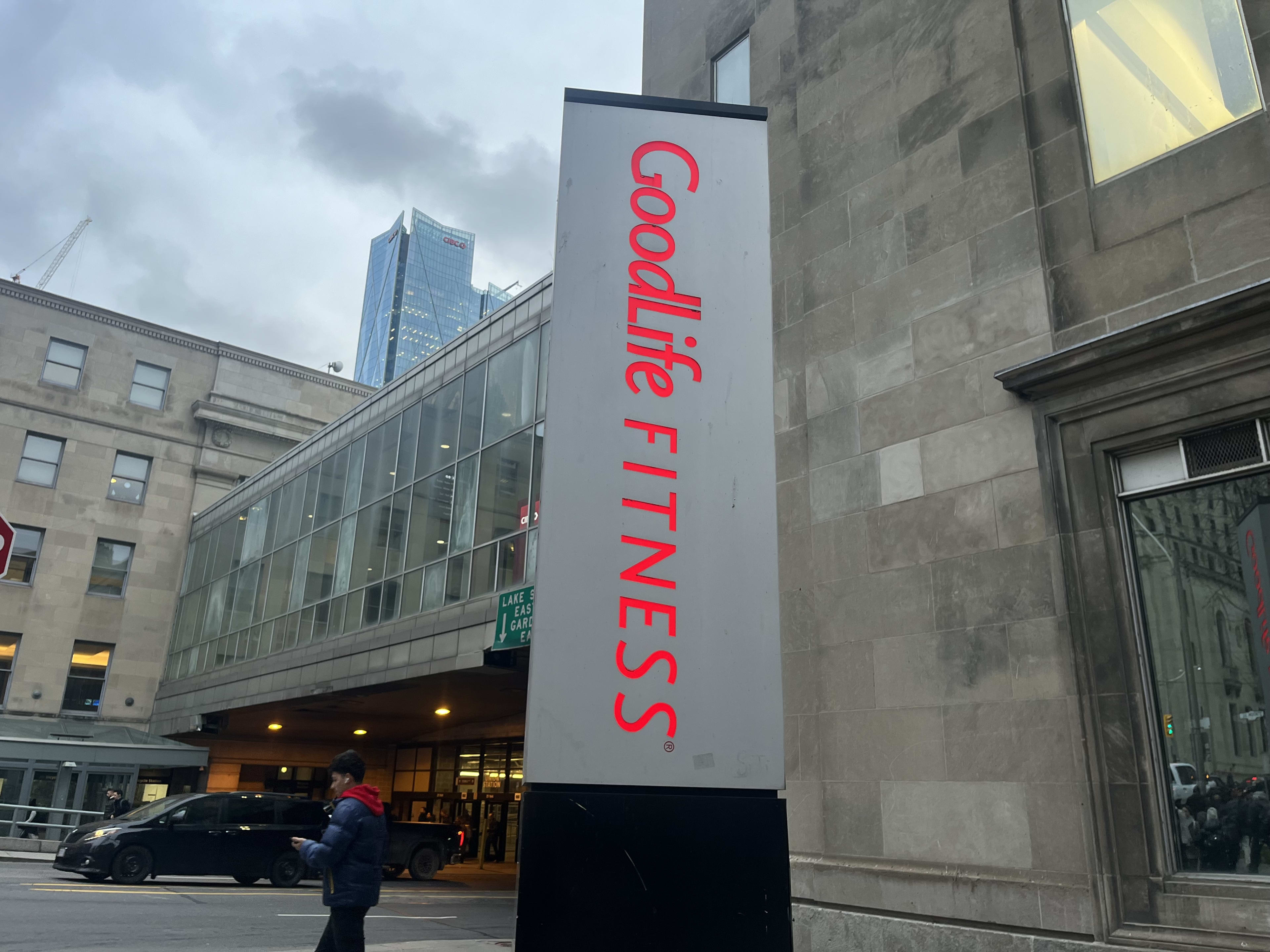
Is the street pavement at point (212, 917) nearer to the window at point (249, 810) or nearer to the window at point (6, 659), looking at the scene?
the window at point (249, 810)

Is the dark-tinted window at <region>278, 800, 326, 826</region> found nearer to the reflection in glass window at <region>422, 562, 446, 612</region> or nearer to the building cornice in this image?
the reflection in glass window at <region>422, 562, 446, 612</region>

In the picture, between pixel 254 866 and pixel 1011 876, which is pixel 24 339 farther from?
pixel 1011 876

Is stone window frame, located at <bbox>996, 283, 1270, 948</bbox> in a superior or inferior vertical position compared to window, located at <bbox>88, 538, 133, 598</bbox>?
inferior

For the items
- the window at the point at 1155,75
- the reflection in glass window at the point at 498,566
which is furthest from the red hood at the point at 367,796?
the reflection in glass window at the point at 498,566

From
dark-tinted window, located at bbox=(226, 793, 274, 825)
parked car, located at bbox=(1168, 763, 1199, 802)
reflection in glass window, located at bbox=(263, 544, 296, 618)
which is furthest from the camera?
reflection in glass window, located at bbox=(263, 544, 296, 618)

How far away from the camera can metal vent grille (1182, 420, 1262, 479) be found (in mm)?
7555

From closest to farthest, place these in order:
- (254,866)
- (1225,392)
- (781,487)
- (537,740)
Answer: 1. (537,740)
2. (1225,392)
3. (781,487)
4. (254,866)

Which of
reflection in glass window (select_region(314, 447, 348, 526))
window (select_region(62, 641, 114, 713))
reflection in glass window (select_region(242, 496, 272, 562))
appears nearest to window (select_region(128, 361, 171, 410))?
reflection in glass window (select_region(242, 496, 272, 562))

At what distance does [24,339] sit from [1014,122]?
35116mm

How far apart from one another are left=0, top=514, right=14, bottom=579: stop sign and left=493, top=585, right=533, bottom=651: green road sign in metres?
8.34

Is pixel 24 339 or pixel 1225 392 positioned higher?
pixel 24 339

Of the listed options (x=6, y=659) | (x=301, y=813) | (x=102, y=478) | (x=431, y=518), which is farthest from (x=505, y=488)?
(x=102, y=478)

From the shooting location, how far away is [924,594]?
9.34 m

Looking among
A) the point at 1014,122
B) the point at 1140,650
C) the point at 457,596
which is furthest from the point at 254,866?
the point at 1014,122
